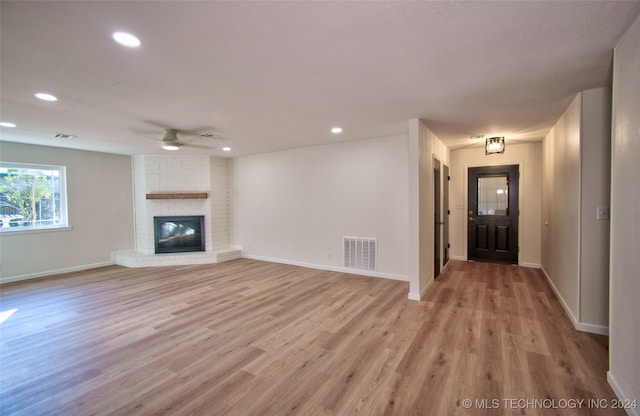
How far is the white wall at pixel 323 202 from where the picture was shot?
4836 millimetres

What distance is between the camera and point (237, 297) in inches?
158

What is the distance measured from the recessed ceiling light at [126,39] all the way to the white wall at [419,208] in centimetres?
314

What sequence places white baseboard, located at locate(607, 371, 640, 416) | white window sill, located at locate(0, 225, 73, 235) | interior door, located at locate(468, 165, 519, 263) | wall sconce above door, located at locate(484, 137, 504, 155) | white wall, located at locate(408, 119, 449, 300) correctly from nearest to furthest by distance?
white baseboard, located at locate(607, 371, 640, 416) < white wall, located at locate(408, 119, 449, 300) < wall sconce above door, located at locate(484, 137, 504, 155) < white window sill, located at locate(0, 225, 73, 235) < interior door, located at locate(468, 165, 519, 263)

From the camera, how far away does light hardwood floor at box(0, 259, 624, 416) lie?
1.95 m

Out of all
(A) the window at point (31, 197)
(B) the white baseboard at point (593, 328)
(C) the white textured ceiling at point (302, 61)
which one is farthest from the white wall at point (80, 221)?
(B) the white baseboard at point (593, 328)

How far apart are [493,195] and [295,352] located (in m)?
5.42

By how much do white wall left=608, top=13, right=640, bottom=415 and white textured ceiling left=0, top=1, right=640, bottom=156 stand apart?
28 cm

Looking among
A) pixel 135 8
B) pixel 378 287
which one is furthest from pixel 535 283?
pixel 135 8

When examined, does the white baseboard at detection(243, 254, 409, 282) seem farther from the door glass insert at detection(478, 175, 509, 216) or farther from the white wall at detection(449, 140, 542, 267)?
the white wall at detection(449, 140, 542, 267)

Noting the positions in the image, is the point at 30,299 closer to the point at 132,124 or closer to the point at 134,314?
the point at 134,314

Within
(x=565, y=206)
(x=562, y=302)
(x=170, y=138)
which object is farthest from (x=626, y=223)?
(x=170, y=138)

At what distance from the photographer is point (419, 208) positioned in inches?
149

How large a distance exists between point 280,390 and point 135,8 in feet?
8.62

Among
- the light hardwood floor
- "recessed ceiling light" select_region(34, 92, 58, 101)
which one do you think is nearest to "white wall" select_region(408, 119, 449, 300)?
the light hardwood floor
